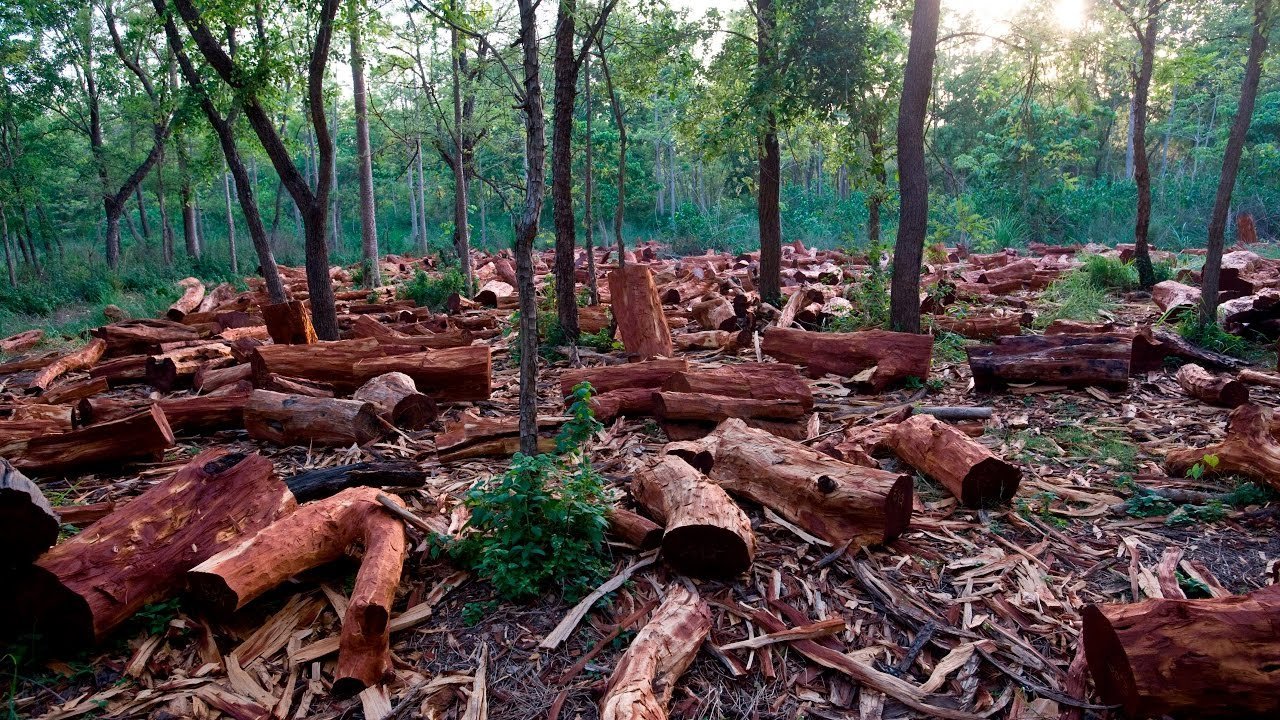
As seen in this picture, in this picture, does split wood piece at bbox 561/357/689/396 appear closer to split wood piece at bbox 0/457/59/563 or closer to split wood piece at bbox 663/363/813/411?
split wood piece at bbox 663/363/813/411

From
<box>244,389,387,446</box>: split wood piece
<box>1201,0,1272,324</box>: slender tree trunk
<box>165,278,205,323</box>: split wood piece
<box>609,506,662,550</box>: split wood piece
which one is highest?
<box>1201,0,1272,324</box>: slender tree trunk

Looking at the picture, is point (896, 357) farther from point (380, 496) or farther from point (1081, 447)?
point (380, 496)

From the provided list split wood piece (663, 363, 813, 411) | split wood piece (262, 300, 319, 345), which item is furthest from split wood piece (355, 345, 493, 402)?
split wood piece (262, 300, 319, 345)

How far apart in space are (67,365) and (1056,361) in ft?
33.7

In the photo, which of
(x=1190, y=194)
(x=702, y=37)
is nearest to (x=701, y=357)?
(x=702, y=37)

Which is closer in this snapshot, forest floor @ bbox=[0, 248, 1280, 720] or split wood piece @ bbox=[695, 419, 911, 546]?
forest floor @ bbox=[0, 248, 1280, 720]

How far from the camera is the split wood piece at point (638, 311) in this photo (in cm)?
736

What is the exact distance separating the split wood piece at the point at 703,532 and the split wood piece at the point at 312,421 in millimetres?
2745

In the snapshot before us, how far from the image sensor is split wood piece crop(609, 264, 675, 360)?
7.36 metres

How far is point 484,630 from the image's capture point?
3061 mm

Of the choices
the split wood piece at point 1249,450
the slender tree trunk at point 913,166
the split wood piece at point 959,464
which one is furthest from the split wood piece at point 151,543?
the slender tree trunk at point 913,166

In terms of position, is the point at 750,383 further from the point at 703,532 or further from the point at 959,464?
the point at 703,532

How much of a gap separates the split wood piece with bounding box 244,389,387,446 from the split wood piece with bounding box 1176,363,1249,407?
645 centimetres

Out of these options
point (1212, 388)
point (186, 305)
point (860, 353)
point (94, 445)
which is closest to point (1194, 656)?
point (1212, 388)
